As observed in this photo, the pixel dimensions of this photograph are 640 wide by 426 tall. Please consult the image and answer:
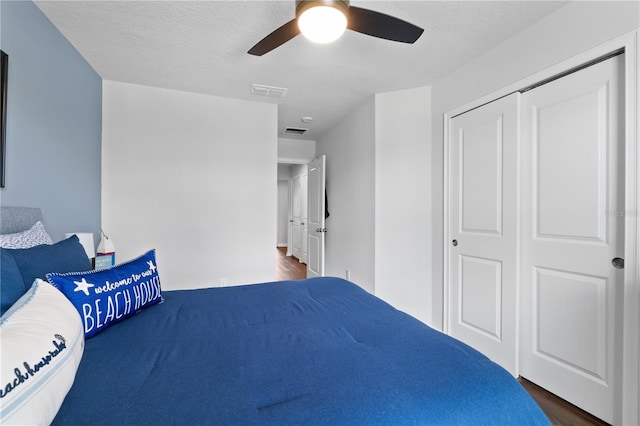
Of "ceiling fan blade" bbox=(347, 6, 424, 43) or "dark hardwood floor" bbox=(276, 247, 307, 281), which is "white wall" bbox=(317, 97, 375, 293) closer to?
"dark hardwood floor" bbox=(276, 247, 307, 281)

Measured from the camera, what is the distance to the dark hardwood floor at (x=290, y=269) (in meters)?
5.01

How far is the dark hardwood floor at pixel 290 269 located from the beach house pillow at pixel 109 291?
3.50 meters

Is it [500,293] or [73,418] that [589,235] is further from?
[73,418]

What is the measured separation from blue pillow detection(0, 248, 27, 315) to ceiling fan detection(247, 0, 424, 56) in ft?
5.05

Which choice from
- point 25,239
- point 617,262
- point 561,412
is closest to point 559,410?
point 561,412

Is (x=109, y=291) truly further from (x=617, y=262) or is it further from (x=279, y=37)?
(x=617, y=262)

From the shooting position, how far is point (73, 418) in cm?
65

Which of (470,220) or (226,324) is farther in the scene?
(470,220)

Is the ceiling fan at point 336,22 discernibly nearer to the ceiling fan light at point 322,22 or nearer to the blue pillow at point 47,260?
the ceiling fan light at point 322,22

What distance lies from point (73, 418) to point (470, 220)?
2630mm

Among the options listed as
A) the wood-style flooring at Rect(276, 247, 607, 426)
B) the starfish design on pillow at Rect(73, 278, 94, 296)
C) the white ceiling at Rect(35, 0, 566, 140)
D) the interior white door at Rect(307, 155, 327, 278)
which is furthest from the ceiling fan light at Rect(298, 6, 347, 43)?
the interior white door at Rect(307, 155, 327, 278)

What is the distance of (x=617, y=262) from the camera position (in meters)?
1.52

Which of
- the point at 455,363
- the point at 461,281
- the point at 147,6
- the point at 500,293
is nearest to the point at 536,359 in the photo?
the point at 500,293

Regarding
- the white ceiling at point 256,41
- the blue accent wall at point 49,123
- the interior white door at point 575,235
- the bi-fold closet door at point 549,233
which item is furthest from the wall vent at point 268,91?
the interior white door at point 575,235
